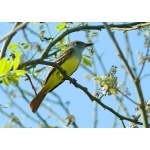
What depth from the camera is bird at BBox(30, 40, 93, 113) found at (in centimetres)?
141

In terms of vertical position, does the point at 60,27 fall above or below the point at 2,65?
above

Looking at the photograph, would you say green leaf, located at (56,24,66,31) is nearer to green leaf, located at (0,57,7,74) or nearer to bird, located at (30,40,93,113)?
bird, located at (30,40,93,113)

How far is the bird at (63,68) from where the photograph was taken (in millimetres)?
1411

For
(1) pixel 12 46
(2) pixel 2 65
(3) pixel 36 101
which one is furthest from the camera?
(3) pixel 36 101

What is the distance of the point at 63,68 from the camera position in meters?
1.48

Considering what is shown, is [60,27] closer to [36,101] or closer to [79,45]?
[79,45]

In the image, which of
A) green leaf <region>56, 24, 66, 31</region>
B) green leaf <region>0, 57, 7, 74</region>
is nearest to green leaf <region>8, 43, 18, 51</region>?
green leaf <region>56, 24, 66, 31</region>

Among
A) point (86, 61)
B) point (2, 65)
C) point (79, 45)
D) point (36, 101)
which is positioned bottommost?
point (2, 65)

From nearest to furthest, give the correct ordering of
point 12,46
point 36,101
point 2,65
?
point 2,65
point 12,46
point 36,101

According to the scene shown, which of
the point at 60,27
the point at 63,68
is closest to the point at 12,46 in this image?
the point at 60,27

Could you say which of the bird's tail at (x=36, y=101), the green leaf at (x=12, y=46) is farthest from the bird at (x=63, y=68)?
the green leaf at (x=12, y=46)
